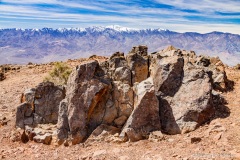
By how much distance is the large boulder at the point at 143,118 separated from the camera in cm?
1845

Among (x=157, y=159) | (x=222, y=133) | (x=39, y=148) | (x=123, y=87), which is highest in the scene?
(x=123, y=87)

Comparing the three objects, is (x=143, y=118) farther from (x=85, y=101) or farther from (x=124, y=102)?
(x=85, y=101)

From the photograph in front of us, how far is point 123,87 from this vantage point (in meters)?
21.0

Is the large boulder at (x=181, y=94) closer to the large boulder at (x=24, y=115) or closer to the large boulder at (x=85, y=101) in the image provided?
the large boulder at (x=85, y=101)

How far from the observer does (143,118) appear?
61.5 feet

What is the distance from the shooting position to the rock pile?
1873cm

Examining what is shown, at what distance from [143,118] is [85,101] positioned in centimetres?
418

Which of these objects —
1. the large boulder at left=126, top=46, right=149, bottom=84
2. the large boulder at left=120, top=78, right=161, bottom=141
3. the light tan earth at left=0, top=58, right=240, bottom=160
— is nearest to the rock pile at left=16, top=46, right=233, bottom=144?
the large boulder at left=120, top=78, right=161, bottom=141

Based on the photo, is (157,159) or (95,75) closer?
(157,159)

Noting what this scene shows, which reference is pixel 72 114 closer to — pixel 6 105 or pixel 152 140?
pixel 152 140

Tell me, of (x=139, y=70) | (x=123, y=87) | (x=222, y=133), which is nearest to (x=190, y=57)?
(x=139, y=70)

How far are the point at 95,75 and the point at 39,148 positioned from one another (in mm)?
6298

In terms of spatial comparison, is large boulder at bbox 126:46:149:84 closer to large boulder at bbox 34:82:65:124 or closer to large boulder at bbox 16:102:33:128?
large boulder at bbox 34:82:65:124

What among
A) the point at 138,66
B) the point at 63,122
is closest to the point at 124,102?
the point at 138,66
